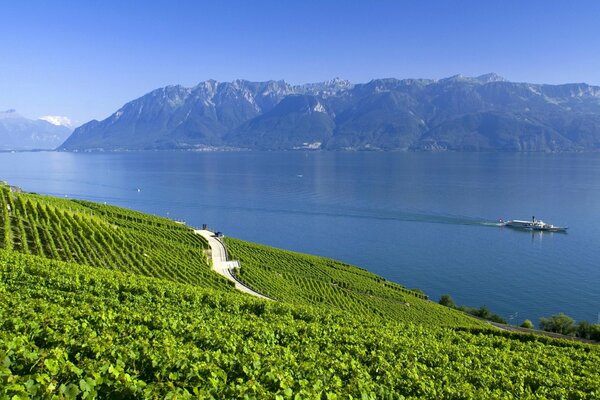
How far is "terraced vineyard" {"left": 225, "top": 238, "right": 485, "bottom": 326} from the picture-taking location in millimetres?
57309

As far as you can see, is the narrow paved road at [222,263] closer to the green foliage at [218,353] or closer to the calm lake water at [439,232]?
the green foliage at [218,353]

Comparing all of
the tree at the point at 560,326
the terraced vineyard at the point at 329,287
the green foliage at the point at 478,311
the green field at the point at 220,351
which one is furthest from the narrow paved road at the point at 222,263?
the tree at the point at 560,326

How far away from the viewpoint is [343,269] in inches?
3191

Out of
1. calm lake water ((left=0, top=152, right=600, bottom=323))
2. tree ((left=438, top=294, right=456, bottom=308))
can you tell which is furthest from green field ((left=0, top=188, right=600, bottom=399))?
calm lake water ((left=0, top=152, right=600, bottom=323))

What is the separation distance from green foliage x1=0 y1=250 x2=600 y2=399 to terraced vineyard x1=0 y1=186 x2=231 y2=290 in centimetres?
1620

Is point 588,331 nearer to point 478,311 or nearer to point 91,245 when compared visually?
point 478,311

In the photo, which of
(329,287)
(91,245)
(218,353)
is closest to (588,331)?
(329,287)

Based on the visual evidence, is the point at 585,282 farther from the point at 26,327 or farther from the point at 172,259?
the point at 26,327

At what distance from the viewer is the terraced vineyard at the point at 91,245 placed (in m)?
46.1

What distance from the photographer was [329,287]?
220 feet

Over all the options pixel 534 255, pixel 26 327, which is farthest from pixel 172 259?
pixel 534 255

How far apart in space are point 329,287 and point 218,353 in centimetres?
5415

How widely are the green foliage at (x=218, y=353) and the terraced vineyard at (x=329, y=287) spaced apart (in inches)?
989

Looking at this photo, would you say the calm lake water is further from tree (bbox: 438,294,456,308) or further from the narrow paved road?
the narrow paved road
